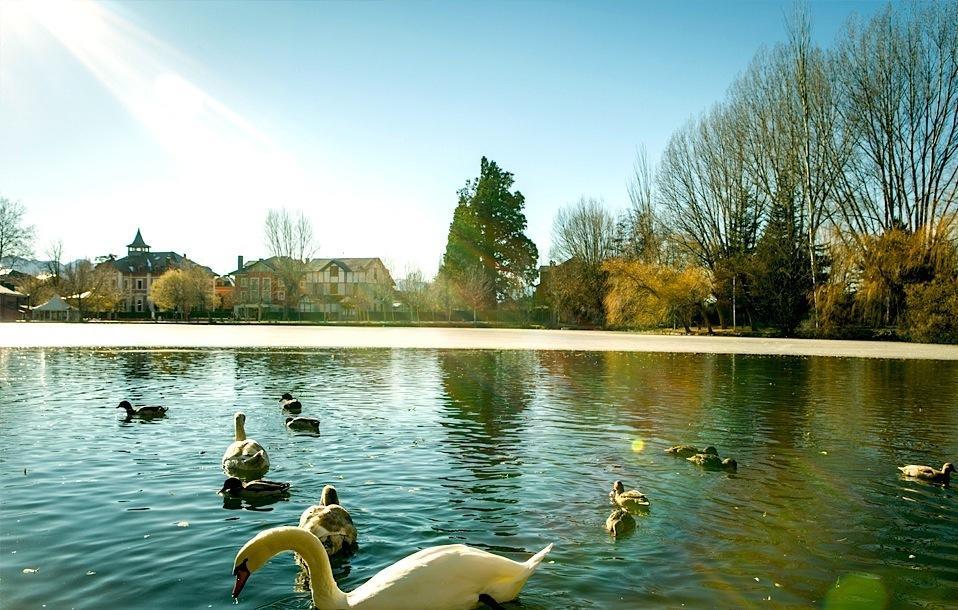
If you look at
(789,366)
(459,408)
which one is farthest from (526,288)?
(459,408)

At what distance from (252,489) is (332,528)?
8.55 feet

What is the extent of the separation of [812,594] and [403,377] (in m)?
19.4

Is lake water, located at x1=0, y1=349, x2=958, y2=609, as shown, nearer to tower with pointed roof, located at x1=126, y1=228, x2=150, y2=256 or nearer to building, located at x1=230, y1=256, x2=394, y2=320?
building, located at x1=230, y1=256, x2=394, y2=320

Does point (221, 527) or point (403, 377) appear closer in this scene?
point (221, 527)

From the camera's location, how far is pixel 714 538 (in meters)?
8.08

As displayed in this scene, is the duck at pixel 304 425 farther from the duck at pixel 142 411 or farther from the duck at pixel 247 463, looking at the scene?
the duck at pixel 142 411

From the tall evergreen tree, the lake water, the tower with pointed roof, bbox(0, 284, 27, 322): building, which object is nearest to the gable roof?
the tower with pointed roof

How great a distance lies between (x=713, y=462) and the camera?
11.5 metres

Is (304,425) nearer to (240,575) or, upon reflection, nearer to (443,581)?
(240,575)

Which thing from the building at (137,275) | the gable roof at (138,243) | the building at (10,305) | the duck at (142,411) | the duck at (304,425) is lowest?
the duck at (304,425)

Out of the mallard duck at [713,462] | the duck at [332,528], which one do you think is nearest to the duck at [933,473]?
the mallard duck at [713,462]

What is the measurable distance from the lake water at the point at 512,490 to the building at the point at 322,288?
303 ft

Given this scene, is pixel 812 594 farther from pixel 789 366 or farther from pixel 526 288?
pixel 526 288

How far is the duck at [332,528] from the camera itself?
7.26m
